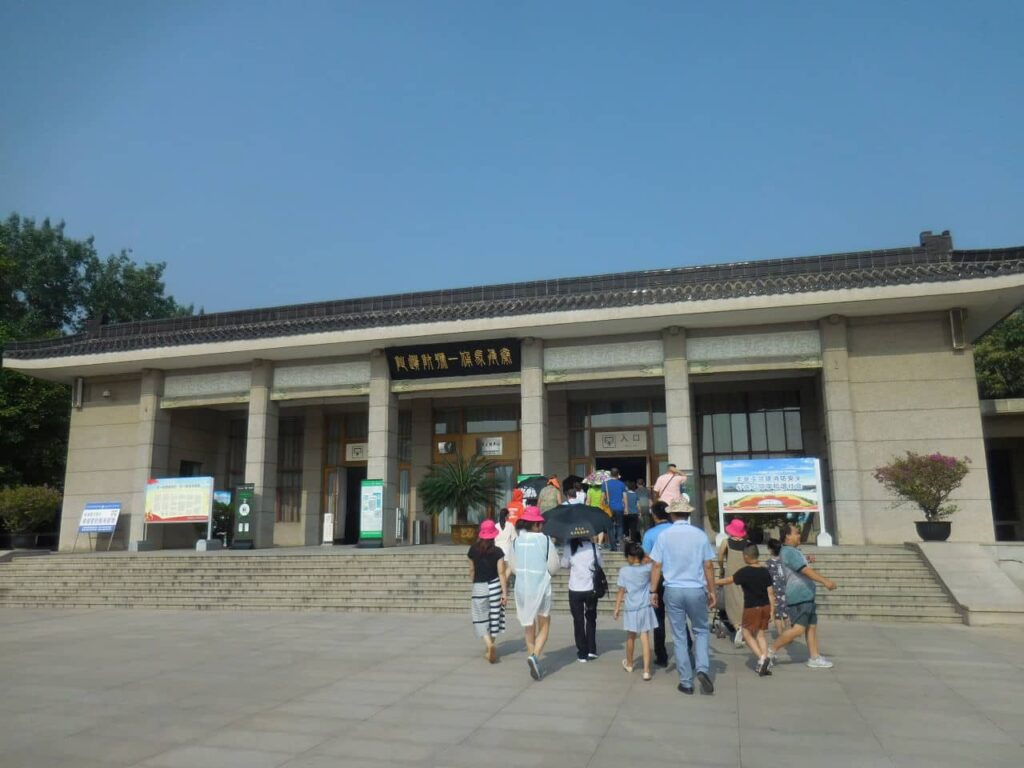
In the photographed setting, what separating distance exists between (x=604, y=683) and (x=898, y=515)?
1066cm

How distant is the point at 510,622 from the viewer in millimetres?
10344

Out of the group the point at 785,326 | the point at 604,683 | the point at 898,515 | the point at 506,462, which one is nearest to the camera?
the point at 604,683

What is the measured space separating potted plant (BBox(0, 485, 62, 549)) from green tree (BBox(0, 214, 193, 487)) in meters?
3.64

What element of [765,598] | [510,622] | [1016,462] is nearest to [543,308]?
[510,622]

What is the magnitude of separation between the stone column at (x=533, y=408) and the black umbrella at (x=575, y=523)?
28.3ft

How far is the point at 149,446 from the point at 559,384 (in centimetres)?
1093

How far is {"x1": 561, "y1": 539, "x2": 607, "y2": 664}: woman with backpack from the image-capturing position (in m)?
7.50

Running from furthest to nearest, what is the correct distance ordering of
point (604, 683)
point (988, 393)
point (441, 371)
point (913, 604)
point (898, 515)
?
point (988, 393) → point (441, 371) → point (898, 515) → point (913, 604) → point (604, 683)

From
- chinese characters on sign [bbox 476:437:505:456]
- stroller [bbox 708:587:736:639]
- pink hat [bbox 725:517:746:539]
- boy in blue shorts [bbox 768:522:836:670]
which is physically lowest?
stroller [bbox 708:587:736:639]

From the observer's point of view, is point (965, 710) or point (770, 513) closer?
point (965, 710)

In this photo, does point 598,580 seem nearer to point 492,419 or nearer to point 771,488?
point 771,488

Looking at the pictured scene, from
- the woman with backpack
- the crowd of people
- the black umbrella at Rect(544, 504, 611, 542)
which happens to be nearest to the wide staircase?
the crowd of people

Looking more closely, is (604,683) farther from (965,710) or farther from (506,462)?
(506,462)

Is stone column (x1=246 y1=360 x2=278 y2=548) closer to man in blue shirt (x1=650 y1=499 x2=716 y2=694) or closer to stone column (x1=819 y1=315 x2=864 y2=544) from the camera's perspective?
stone column (x1=819 y1=315 x2=864 y2=544)
